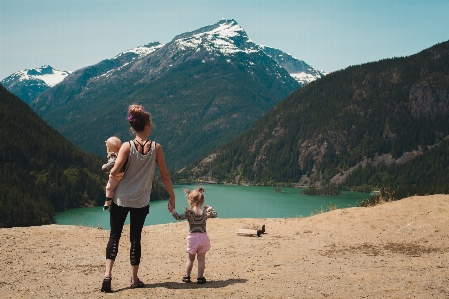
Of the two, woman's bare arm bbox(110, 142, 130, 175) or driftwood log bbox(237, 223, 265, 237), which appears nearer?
woman's bare arm bbox(110, 142, 130, 175)

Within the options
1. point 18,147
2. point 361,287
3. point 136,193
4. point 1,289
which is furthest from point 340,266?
point 18,147

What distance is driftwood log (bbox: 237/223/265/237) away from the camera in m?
17.8

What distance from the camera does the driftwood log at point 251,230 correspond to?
1781cm

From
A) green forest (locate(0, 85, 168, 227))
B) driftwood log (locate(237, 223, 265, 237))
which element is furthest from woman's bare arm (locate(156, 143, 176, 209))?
green forest (locate(0, 85, 168, 227))

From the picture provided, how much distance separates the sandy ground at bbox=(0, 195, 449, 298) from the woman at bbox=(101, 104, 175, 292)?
82cm

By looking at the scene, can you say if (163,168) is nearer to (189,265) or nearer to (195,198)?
(195,198)

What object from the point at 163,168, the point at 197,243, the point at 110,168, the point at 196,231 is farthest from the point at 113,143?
the point at 197,243

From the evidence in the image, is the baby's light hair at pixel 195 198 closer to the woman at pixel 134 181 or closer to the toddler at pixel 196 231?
the toddler at pixel 196 231

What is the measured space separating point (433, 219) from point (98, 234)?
11.4 meters

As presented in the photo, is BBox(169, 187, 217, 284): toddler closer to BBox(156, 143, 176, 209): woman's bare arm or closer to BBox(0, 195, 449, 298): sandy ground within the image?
BBox(0, 195, 449, 298): sandy ground

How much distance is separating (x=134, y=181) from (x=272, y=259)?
5.07m

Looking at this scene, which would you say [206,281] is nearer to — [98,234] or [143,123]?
[143,123]

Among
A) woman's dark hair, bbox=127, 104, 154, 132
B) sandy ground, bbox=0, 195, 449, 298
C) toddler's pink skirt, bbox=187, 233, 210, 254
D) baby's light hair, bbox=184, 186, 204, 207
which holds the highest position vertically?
woman's dark hair, bbox=127, 104, 154, 132

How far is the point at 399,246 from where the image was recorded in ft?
49.9
